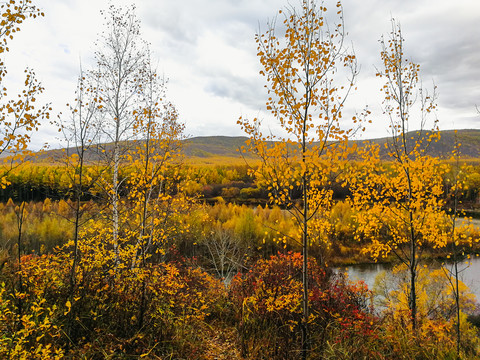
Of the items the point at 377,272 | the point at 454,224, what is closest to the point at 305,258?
the point at 454,224

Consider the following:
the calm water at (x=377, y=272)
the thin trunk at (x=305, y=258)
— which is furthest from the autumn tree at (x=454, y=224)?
the calm water at (x=377, y=272)

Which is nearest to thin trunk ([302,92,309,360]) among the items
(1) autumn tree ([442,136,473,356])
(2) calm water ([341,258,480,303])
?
(1) autumn tree ([442,136,473,356])

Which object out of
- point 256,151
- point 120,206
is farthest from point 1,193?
point 256,151

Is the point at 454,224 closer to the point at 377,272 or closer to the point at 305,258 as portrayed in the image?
the point at 305,258

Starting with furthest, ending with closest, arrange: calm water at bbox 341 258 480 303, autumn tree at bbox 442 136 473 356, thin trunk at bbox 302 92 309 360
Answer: calm water at bbox 341 258 480 303 < autumn tree at bbox 442 136 473 356 < thin trunk at bbox 302 92 309 360

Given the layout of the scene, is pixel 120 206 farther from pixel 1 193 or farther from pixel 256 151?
pixel 1 193

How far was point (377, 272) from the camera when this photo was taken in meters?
23.6

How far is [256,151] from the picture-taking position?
486 centimetres

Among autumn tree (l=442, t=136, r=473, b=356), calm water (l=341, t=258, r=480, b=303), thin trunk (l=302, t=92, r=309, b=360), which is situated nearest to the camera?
thin trunk (l=302, t=92, r=309, b=360)

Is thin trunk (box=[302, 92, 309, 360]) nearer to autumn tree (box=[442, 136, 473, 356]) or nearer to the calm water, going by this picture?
A: autumn tree (box=[442, 136, 473, 356])

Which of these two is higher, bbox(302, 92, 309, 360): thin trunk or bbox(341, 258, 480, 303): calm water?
bbox(302, 92, 309, 360): thin trunk

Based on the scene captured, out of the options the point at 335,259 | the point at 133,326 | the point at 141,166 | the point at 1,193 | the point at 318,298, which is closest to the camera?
the point at 133,326

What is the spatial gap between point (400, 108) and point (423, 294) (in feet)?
34.5

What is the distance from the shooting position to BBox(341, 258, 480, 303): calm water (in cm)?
2008
